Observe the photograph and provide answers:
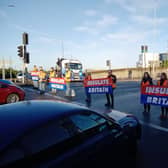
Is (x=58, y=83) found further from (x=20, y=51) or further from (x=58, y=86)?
(x=20, y=51)

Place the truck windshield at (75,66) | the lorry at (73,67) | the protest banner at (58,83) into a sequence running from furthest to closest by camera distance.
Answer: the truck windshield at (75,66)
the lorry at (73,67)
the protest banner at (58,83)

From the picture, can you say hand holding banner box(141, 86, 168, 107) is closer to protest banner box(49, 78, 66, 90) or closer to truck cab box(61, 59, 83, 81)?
protest banner box(49, 78, 66, 90)

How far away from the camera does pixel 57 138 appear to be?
6.85 ft

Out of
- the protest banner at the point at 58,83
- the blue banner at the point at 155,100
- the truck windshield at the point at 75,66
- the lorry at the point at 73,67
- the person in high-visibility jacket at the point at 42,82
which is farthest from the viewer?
the truck windshield at the point at 75,66

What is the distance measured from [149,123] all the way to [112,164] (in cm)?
366

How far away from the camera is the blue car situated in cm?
178

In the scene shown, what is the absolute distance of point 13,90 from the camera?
9.11 metres

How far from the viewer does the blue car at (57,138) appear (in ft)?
5.83

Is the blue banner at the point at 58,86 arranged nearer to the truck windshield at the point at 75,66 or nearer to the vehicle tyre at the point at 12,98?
the vehicle tyre at the point at 12,98

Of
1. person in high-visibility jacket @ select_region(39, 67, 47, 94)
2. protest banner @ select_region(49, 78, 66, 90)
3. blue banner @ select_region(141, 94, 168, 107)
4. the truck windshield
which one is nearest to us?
blue banner @ select_region(141, 94, 168, 107)

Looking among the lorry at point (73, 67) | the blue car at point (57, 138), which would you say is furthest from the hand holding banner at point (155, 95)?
the lorry at point (73, 67)

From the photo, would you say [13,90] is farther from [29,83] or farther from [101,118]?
[29,83]

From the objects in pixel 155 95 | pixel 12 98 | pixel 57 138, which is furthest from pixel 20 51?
pixel 57 138

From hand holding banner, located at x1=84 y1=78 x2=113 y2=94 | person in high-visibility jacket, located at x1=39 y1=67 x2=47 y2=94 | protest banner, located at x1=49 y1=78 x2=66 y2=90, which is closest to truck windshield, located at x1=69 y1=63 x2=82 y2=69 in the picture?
protest banner, located at x1=49 y1=78 x2=66 y2=90
